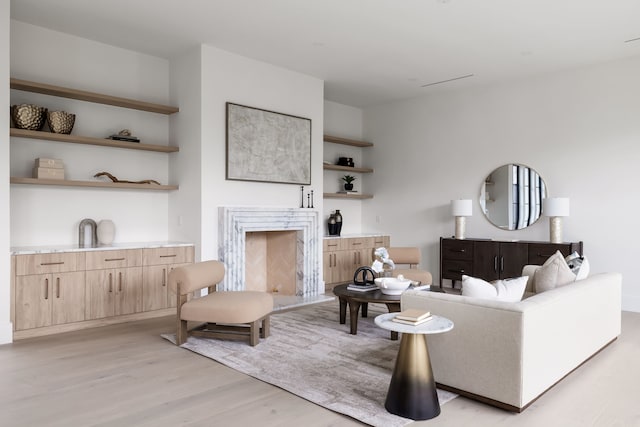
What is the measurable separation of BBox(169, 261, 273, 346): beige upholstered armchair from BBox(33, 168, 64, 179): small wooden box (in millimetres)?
1779

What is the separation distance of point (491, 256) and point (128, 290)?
15.1 ft

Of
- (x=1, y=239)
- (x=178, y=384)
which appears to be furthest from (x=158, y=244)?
(x=178, y=384)

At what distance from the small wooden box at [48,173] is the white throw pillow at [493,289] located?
415 centimetres

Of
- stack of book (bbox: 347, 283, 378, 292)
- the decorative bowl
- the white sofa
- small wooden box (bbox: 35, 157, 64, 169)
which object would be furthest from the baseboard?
the white sofa

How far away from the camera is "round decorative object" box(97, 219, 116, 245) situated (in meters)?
5.05

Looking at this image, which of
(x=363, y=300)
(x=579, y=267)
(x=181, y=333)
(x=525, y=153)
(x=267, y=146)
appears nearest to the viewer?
(x=579, y=267)

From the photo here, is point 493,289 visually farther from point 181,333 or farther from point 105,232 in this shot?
point 105,232

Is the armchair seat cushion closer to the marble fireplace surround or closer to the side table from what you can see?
the marble fireplace surround

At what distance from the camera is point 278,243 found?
6695mm

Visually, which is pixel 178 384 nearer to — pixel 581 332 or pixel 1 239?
pixel 1 239

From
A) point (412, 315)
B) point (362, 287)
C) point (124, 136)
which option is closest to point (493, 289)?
point (412, 315)

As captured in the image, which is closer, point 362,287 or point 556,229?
point 362,287

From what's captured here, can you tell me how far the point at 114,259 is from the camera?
4820 millimetres

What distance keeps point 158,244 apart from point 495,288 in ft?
12.1
